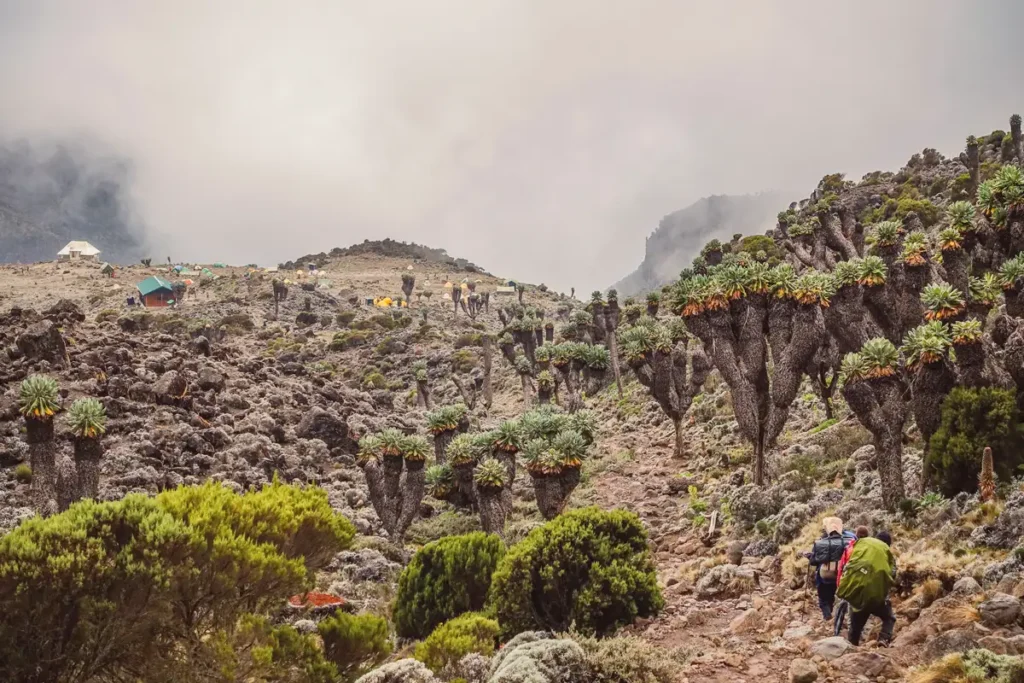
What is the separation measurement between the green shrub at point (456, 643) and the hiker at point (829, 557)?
6.97 m

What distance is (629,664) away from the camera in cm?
1007

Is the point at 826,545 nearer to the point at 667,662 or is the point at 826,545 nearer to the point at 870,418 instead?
the point at 667,662

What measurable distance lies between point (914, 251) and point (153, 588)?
81.0 ft

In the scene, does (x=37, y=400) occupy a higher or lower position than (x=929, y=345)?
higher

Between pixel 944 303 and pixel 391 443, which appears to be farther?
pixel 391 443

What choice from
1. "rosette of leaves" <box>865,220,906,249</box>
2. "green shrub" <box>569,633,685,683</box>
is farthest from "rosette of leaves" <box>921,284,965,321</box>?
"green shrub" <box>569,633,685,683</box>

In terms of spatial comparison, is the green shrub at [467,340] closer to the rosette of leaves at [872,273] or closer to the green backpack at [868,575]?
the rosette of leaves at [872,273]

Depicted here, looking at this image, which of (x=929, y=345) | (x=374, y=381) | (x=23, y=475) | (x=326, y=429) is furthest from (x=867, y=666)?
(x=374, y=381)

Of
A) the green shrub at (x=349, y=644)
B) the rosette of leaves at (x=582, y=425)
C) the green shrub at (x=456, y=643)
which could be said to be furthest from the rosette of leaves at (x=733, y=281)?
the green shrub at (x=349, y=644)

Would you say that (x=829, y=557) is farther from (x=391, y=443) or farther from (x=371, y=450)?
(x=371, y=450)

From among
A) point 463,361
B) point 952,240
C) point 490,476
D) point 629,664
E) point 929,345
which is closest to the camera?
point 629,664

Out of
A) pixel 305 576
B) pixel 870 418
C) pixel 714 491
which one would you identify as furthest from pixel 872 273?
pixel 305 576

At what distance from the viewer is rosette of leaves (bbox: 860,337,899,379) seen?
55.3ft

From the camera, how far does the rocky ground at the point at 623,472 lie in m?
11.1
